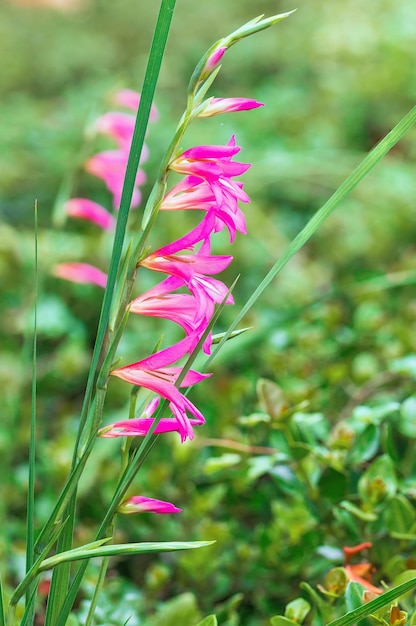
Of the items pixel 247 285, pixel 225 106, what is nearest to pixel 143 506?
pixel 225 106

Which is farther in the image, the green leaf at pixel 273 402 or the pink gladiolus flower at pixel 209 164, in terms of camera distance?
the green leaf at pixel 273 402

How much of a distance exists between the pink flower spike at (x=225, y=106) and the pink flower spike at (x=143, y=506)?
1.04 feet

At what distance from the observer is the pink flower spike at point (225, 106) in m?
0.65

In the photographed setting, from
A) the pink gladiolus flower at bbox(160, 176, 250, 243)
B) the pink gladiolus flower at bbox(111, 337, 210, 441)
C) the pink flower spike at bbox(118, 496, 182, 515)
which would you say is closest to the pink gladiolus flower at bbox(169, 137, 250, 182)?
the pink gladiolus flower at bbox(160, 176, 250, 243)

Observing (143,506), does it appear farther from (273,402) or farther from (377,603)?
(273,402)

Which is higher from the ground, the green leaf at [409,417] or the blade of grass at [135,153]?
the blade of grass at [135,153]

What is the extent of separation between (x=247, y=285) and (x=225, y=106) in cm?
165

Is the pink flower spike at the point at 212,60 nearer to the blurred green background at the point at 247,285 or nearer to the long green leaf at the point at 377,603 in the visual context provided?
the long green leaf at the point at 377,603

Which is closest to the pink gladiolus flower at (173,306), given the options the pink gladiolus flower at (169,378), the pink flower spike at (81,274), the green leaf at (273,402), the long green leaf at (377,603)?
the pink gladiolus flower at (169,378)

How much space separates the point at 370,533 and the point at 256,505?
0.82 ft

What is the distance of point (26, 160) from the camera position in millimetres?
2674

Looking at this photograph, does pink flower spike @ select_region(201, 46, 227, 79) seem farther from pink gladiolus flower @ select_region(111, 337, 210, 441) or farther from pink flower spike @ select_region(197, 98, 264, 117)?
pink gladiolus flower @ select_region(111, 337, 210, 441)

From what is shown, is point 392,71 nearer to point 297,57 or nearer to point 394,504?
point 297,57

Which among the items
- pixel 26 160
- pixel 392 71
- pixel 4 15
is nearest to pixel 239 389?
pixel 26 160
